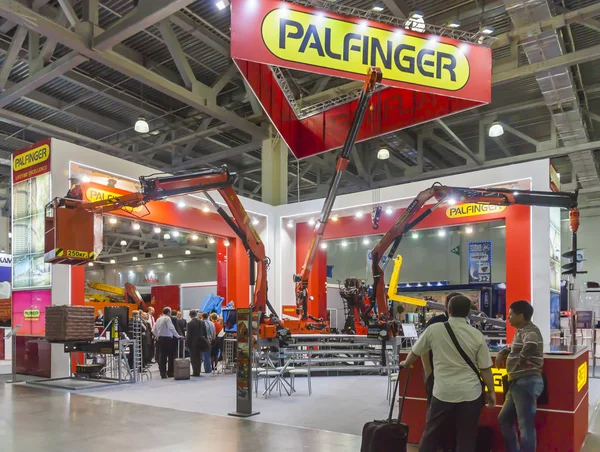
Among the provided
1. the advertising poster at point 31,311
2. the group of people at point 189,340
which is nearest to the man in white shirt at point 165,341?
the group of people at point 189,340

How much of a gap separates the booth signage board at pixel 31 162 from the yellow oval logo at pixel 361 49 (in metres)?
6.87

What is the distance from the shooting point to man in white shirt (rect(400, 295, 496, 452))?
347 centimetres

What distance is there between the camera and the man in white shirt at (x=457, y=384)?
11.4 feet

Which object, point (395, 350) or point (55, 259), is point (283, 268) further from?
point (55, 259)

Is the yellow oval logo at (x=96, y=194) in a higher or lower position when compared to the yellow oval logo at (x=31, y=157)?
lower

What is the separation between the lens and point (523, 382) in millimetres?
4238

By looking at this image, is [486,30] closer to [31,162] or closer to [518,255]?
[518,255]

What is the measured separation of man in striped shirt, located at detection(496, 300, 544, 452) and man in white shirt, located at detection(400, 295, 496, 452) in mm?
773

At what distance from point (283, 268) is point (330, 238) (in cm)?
160

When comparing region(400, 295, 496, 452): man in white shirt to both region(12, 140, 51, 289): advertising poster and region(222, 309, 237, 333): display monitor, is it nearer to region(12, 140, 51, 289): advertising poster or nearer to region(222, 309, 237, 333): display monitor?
region(12, 140, 51, 289): advertising poster

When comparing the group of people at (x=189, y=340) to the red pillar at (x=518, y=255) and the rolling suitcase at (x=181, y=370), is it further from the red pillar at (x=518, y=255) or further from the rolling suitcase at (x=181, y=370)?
the red pillar at (x=518, y=255)

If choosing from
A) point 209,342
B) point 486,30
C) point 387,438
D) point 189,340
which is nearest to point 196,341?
point 189,340

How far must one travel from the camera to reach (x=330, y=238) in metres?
15.1

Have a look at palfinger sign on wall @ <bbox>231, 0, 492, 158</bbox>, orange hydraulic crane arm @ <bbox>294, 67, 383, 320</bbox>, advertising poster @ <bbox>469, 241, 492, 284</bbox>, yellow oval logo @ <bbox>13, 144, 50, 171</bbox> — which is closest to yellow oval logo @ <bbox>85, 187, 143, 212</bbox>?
yellow oval logo @ <bbox>13, 144, 50, 171</bbox>
